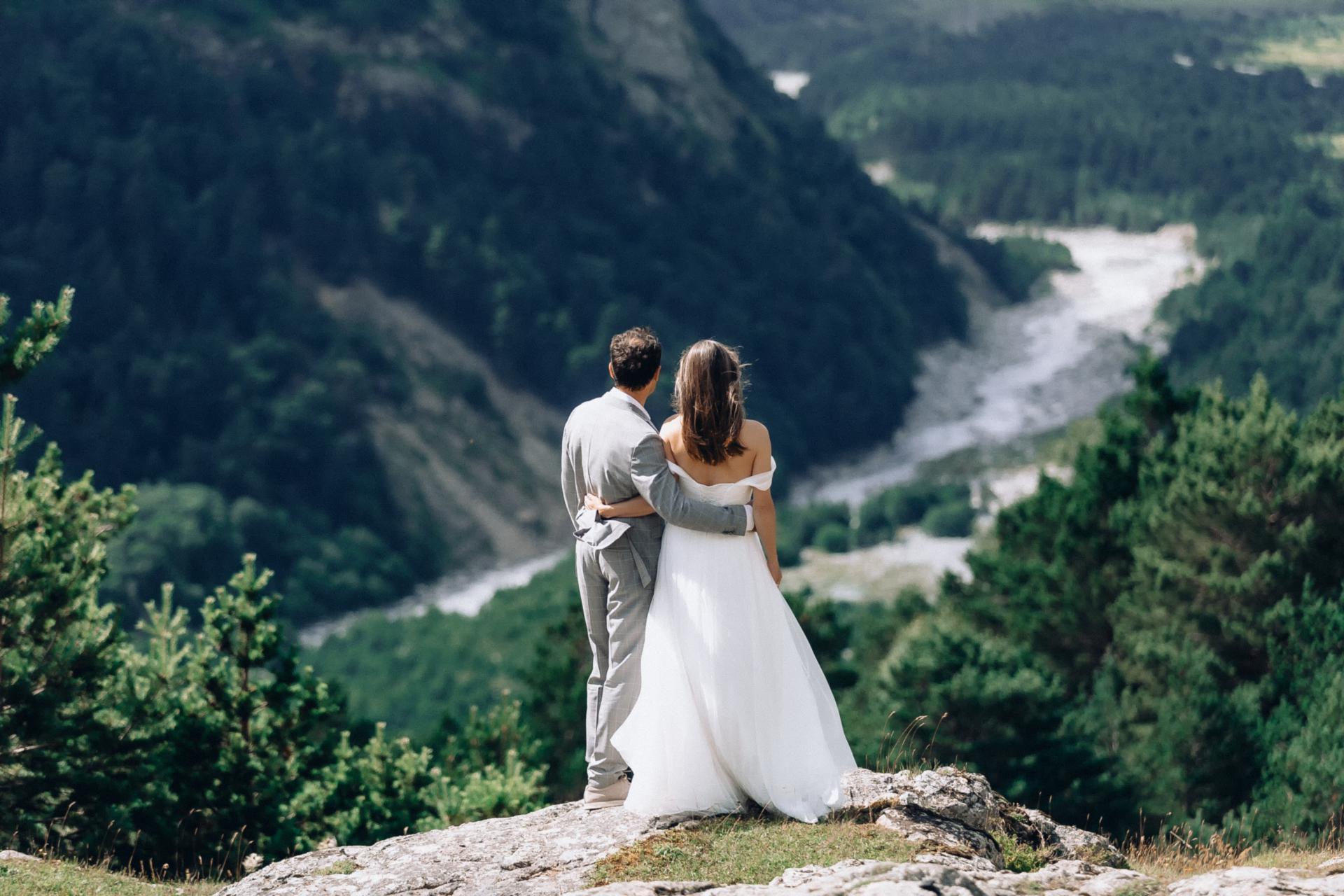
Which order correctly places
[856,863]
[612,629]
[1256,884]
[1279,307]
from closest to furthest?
[1256,884] < [856,863] < [612,629] < [1279,307]

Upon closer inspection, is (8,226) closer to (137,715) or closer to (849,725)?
(849,725)

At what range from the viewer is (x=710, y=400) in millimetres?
11852

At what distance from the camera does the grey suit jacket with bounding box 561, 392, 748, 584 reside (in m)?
12.0

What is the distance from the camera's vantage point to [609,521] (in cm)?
Result: 1248

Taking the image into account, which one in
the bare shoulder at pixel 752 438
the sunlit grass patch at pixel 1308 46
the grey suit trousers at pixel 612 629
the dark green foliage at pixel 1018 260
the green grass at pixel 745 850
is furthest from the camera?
the dark green foliage at pixel 1018 260

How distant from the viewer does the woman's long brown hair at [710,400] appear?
1177 cm

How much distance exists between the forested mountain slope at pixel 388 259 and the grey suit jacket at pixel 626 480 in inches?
2576

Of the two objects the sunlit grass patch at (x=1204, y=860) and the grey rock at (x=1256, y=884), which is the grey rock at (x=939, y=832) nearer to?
the sunlit grass patch at (x=1204, y=860)

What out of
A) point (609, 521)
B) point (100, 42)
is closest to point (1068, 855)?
point (609, 521)

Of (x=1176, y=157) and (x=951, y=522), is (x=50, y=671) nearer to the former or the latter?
(x=951, y=522)

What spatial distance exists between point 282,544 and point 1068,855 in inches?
2901

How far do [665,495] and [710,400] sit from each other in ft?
2.62

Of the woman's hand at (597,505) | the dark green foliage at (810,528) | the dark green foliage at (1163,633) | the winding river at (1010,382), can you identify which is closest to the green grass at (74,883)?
the woman's hand at (597,505)

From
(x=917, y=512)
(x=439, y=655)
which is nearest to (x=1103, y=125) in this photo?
(x=917, y=512)
